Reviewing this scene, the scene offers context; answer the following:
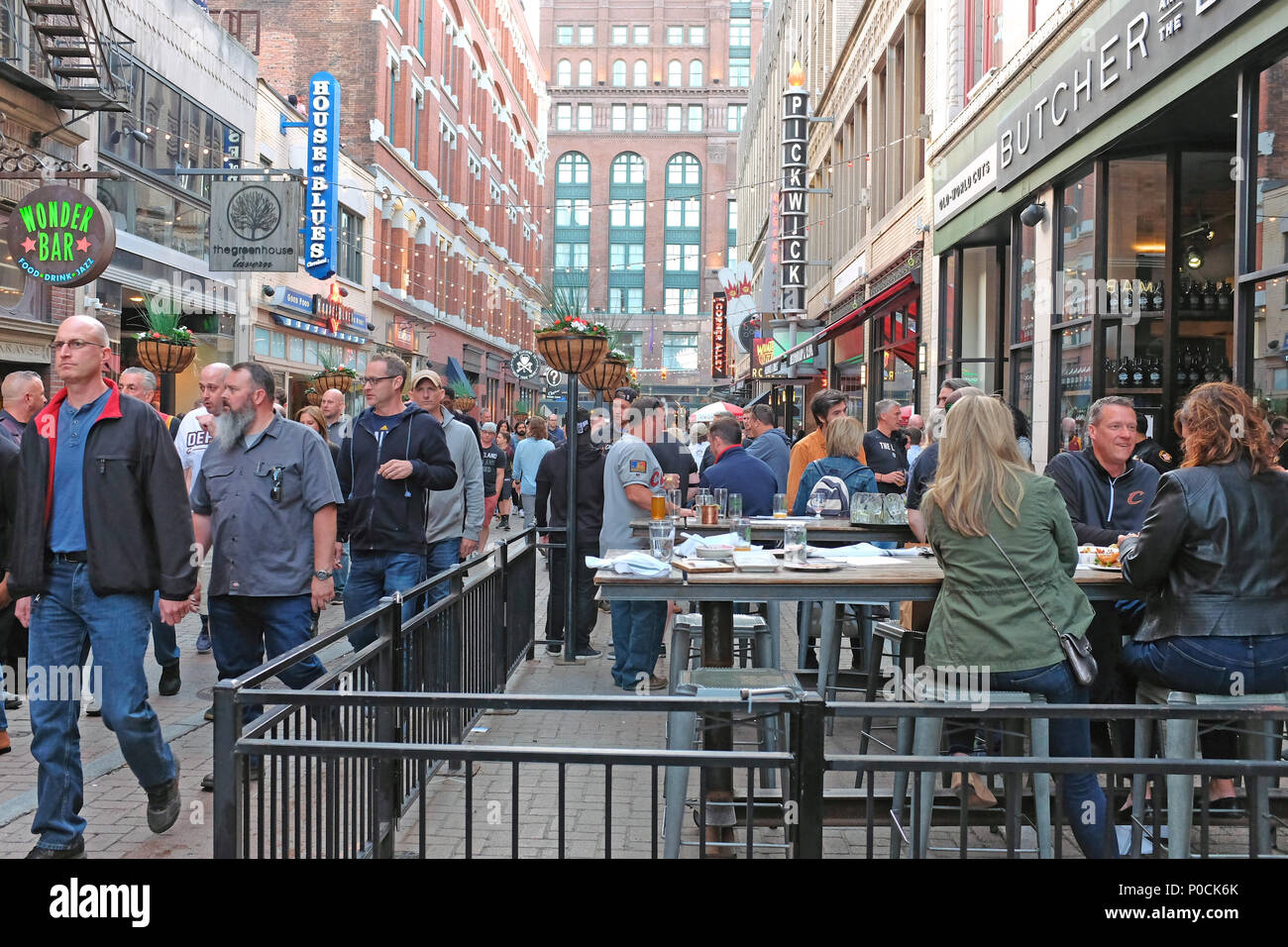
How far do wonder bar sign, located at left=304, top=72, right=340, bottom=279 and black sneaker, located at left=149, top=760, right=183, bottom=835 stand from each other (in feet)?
67.7

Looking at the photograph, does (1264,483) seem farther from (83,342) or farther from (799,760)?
(83,342)

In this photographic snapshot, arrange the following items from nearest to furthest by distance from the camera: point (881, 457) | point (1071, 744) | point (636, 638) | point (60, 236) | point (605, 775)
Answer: point (605, 775) → point (1071, 744) → point (636, 638) → point (881, 457) → point (60, 236)

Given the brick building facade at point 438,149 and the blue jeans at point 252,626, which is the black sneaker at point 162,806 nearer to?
the blue jeans at point 252,626

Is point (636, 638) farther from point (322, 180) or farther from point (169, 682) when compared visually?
point (322, 180)

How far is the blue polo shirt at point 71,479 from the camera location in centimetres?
463

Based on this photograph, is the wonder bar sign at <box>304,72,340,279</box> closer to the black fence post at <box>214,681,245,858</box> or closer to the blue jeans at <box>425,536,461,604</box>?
the blue jeans at <box>425,536,461,604</box>

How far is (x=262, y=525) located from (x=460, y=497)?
2.47 m

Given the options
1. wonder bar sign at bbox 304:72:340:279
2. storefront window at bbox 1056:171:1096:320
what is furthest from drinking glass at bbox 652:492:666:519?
wonder bar sign at bbox 304:72:340:279

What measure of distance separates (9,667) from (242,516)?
252 centimetres

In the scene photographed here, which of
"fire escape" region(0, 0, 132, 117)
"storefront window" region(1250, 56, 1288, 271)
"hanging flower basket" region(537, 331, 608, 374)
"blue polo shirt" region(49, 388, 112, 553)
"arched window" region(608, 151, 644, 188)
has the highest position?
→ "arched window" region(608, 151, 644, 188)

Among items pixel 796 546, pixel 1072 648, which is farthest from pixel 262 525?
pixel 1072 648

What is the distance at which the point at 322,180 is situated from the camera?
24516 millimetres

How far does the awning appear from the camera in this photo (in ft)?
63.4

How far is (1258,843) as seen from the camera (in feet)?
10.8
